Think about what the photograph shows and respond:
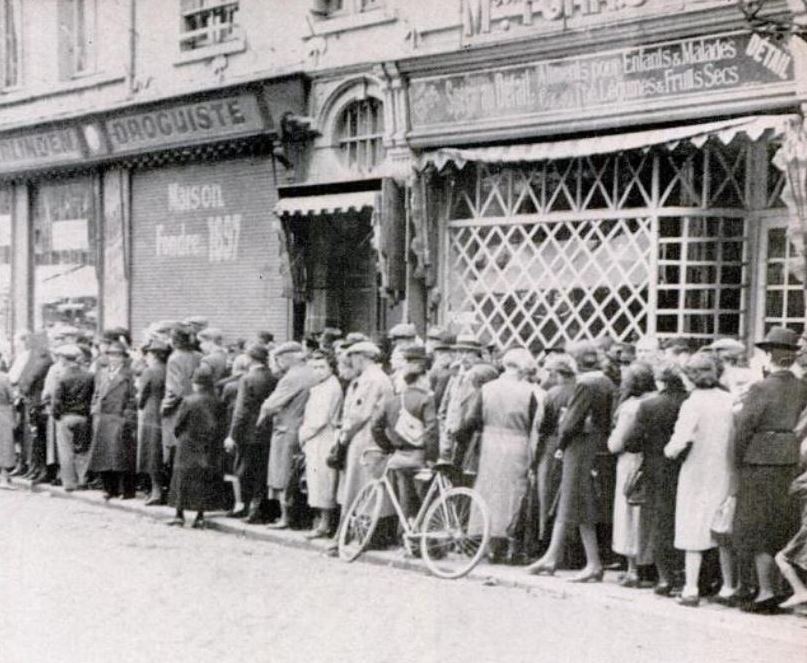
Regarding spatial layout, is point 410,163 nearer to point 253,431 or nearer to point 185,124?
point 185,124

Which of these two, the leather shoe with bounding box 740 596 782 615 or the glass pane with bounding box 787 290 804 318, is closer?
the leather shoe with bounding box 740 596 782 615

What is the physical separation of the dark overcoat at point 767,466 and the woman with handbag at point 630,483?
0.78 meters

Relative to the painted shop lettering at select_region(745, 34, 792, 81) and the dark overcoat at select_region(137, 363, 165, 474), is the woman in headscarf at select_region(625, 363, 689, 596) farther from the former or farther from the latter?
the dark overcoat at select_region(137, 363, 165, 474)

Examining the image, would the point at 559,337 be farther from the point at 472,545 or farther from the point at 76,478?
the point at 76,478

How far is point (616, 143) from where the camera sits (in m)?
11.8

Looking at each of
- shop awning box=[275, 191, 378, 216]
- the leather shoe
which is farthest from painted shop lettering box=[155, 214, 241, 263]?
the leather shoe

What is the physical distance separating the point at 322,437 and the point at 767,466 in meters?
4.22

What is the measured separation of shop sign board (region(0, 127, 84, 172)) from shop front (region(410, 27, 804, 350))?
7.05 m

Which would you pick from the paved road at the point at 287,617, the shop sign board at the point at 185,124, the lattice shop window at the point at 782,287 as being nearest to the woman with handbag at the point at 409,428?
the paved road at the point at 287,617

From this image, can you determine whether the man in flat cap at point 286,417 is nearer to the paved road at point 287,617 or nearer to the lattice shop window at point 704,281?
the paved road at point 287,617

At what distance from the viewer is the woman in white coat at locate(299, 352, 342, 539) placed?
1080 centimetres

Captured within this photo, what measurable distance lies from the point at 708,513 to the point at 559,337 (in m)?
4.86

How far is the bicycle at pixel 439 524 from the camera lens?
30.7 ft

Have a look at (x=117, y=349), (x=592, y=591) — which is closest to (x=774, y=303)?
(x=592, y=591)
